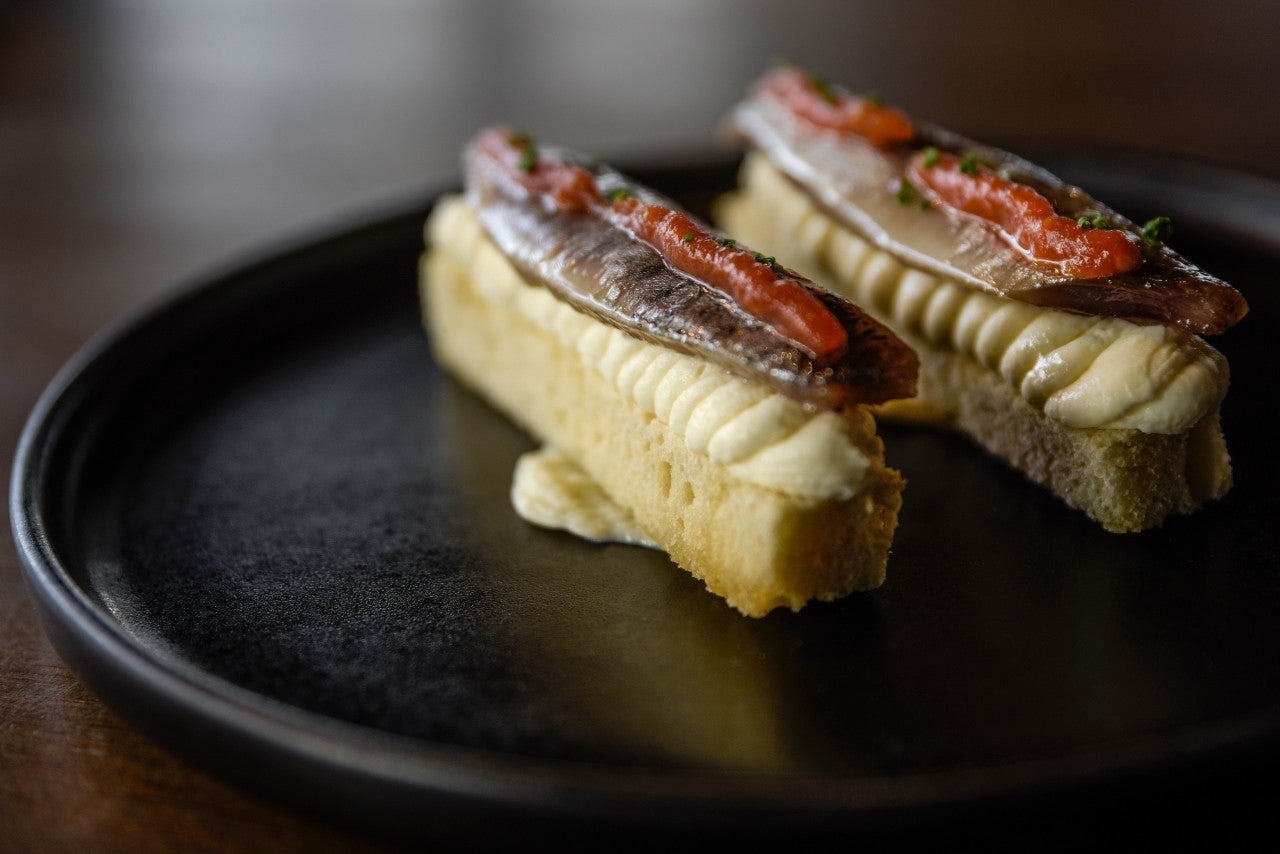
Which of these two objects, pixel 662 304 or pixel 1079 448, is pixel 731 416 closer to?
pixel 662 304

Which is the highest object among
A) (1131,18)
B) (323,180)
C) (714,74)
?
(1131,18)

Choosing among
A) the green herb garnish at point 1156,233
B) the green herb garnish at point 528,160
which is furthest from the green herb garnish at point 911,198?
the green herb garnish at point 528,160

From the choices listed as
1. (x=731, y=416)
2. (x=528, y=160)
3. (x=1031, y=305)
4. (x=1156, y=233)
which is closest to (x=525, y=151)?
(x=528, y=160)

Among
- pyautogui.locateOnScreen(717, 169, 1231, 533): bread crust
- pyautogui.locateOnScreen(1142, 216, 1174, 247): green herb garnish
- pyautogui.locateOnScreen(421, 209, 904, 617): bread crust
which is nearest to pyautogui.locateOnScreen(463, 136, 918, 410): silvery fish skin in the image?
pyautogui.locateOnScreen(421, 209, 904, 617): bread crust

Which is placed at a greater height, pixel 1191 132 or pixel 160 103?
pixel 1191 132

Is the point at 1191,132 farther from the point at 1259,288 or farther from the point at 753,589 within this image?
the point at 753,589

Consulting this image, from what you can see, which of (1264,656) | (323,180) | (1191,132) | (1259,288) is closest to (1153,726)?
(1264,656)

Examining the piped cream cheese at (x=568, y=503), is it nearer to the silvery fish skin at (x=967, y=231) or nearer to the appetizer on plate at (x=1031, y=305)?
the appetizer on plate at (x=1031, y=305)
